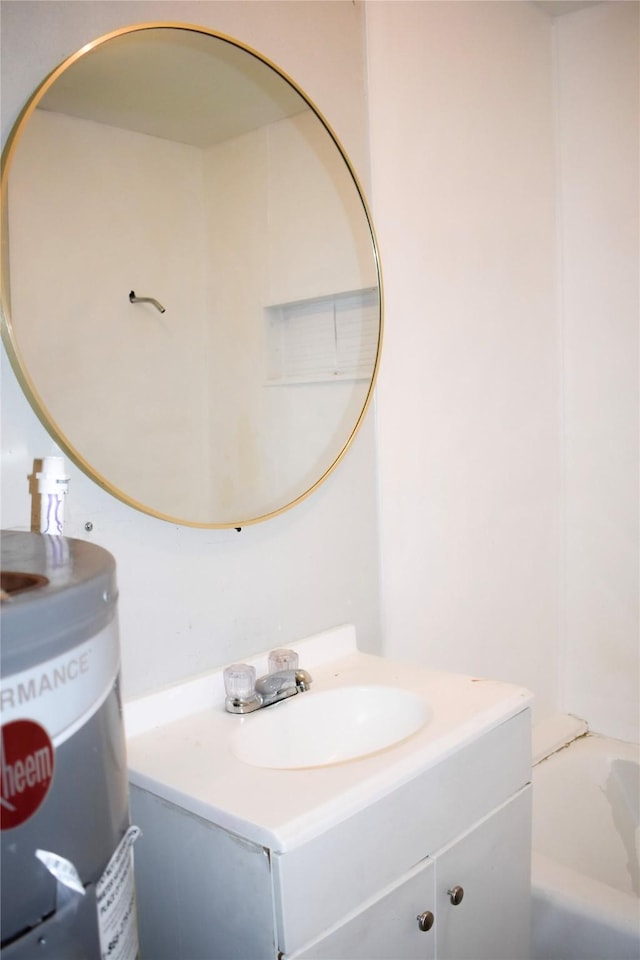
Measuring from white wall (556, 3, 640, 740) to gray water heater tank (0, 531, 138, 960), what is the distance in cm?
186

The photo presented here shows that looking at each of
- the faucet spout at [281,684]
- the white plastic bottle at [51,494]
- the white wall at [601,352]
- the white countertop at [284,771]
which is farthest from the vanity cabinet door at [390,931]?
the white wall at [601,352]

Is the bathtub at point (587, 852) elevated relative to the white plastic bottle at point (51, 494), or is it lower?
lower

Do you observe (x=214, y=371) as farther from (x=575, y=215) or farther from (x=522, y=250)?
(x=575, y=215)

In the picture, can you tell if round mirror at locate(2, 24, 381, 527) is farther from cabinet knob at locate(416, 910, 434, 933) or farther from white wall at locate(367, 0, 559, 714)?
cabinet knob at locate(416, 910, 434, 933)

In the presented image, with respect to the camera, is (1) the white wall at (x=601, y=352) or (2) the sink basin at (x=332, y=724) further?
(1) the white wall at (x=601, y=352)

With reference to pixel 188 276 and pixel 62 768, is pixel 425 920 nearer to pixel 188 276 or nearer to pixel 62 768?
pixel 62 768

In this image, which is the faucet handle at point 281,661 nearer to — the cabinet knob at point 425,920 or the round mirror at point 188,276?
the round mirror at point 188,276

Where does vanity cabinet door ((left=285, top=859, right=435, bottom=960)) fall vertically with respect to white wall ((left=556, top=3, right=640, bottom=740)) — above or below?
below

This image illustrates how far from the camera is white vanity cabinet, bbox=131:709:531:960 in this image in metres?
0.94

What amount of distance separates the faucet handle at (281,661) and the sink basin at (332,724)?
0.06m

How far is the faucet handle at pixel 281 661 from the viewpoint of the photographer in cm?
137

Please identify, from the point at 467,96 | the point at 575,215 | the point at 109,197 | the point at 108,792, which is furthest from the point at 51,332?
the point at 575,215

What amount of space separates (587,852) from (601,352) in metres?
1.34

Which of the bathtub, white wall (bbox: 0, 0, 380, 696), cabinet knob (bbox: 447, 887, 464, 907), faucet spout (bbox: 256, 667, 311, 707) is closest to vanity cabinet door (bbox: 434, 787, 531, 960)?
cabinet knob (bbox: 447, 887, 464, 907)
